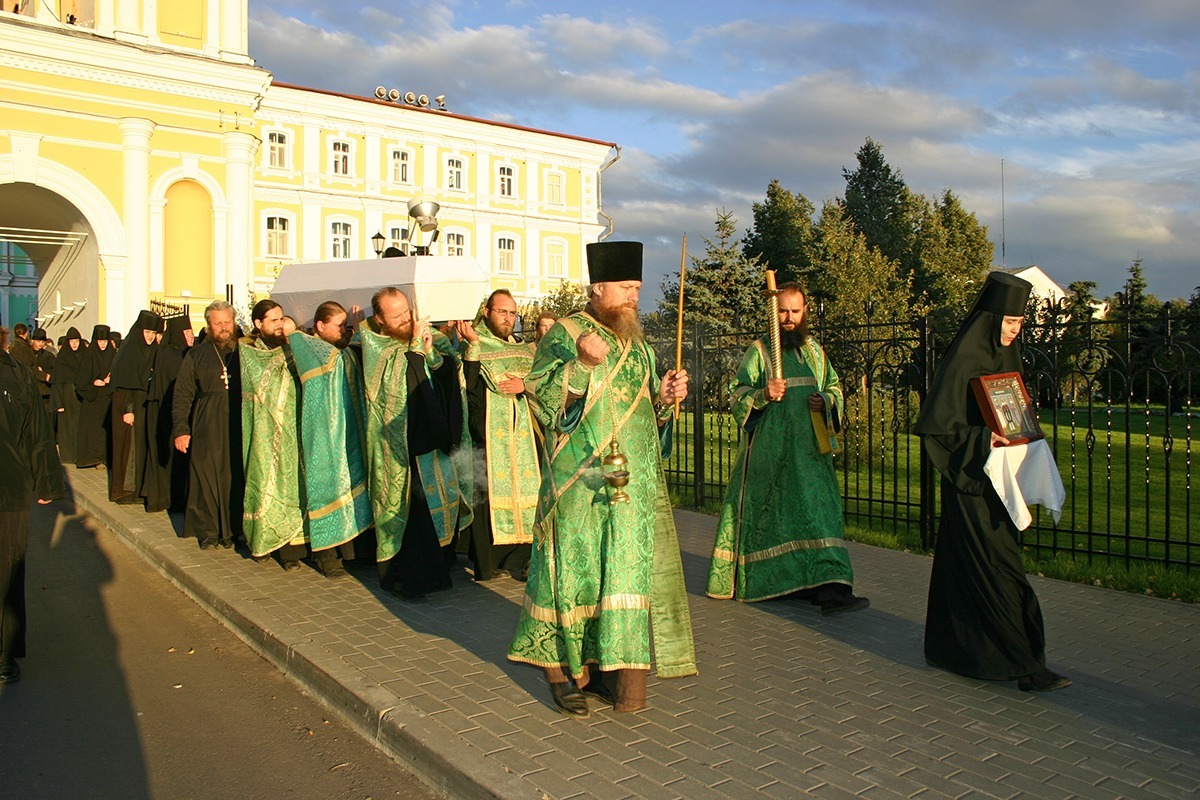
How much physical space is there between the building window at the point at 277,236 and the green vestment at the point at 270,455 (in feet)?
132

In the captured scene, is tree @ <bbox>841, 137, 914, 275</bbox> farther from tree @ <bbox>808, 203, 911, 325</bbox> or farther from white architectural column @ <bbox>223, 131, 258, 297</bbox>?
white architectural column @ <bbox>223, 131, 258, 297</bbox>

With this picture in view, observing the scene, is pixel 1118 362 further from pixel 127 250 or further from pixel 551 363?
pixel 127 250

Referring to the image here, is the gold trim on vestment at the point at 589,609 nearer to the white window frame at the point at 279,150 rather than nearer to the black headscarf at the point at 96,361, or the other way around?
the black headscarf at the point at 96,361

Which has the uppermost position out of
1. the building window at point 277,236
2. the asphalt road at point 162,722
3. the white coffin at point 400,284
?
the building window at point 277,236

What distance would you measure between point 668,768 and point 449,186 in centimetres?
4853

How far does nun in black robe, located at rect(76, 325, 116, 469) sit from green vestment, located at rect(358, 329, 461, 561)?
345 inches

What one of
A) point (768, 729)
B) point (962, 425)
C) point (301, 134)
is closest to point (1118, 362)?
point (962, 425)

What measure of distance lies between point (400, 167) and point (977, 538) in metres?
47.3

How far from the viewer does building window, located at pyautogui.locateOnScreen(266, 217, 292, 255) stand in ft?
150

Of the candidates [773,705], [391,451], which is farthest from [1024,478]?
[391,451]

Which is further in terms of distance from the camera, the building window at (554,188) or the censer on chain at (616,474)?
the building window at (554,188)

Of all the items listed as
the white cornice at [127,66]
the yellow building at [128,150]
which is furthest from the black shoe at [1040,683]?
the white cornice at [127,66]

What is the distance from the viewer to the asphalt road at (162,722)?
4.04 metres

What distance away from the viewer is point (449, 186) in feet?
164
